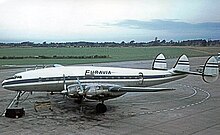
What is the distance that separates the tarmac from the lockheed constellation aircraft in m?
1.49

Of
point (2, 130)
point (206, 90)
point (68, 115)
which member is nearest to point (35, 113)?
point (68, 115)

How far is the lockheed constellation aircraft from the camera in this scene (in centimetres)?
2042

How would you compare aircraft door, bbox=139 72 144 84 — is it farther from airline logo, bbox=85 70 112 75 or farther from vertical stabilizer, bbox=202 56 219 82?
vertical stabilizer, bbox=202 56 219 82

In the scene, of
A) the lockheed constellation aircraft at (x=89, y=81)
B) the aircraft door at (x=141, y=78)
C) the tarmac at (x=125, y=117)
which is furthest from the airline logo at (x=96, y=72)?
the aircraft door at (x=141, y=78)

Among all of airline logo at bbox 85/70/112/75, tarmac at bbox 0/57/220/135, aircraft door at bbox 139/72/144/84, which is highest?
airline logo at bbox 85/70/112/75

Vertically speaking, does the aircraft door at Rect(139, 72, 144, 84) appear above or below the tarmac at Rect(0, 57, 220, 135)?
above

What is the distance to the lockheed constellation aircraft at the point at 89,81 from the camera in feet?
67.0

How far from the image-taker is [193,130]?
17219 mm

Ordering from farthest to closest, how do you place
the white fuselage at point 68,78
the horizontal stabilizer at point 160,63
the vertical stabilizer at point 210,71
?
1. the horizontal stabilizer at point 160,63
2. the vertical stabilizer at point 210,71
3. the white fuselage at point 68,78

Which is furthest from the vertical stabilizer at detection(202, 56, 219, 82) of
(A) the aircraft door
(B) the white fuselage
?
(A) the aircraft door

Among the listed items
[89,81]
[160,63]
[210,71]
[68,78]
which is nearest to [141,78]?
[89,81]

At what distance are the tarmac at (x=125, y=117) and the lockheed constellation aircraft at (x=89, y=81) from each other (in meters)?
1.49

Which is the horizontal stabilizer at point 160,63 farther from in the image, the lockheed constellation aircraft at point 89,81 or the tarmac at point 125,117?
the tarmac at point 125,117

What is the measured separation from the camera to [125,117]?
2036cm
